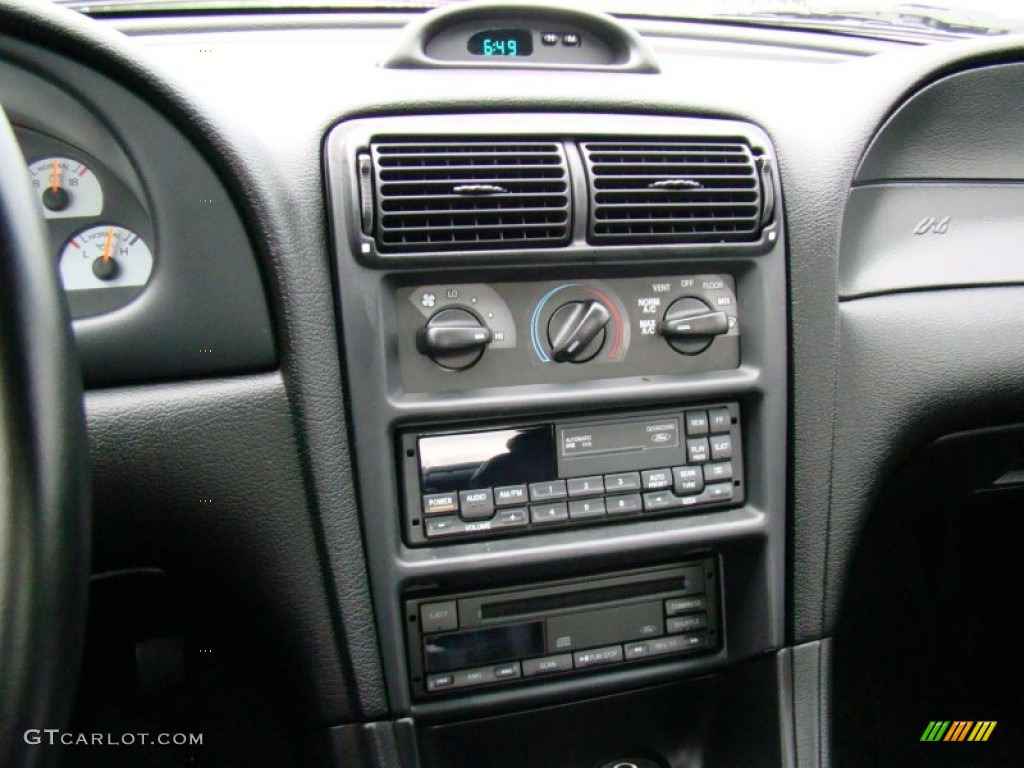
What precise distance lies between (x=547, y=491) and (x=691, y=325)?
0.30 m

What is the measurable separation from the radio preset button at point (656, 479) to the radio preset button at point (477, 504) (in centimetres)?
22

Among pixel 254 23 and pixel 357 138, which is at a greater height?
pixel 254 23

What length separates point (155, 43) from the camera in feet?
5.24

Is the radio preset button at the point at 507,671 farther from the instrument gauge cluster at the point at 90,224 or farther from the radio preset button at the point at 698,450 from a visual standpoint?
the instrument gauge cluster at the point at 90,224

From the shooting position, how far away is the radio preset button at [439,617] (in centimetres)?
129

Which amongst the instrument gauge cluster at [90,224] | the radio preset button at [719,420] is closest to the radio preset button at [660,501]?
the radio preset button at [719,420]

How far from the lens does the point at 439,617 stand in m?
1.30

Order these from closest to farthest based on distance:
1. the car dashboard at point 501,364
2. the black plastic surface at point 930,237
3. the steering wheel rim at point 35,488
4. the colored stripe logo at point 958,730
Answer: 1. the steering wheel rim at point 35,488
2. the car dashboard at point 501,364
3. the black plastic surface at point 930,237
4. the colored stripe logo at point 958,730

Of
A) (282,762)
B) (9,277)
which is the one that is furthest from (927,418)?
(9,277)

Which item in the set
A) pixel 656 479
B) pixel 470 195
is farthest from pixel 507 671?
pixel 470 195

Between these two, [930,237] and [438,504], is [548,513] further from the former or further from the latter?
[930,237]

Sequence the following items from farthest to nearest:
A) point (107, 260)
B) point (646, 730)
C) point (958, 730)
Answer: point (958, 730)
point (646, 730)
point (107, 260)

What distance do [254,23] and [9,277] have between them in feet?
3.81

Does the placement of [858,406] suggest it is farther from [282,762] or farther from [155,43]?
[155,43]
